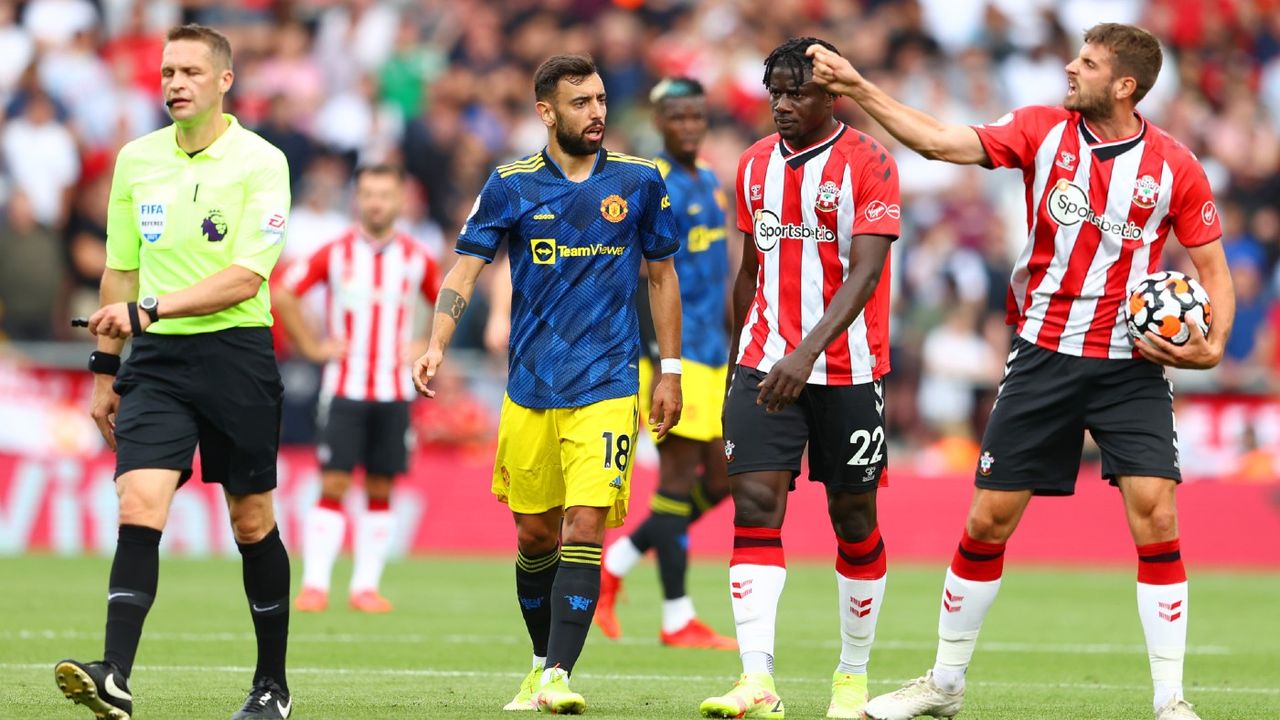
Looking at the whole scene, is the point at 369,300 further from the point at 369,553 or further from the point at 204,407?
the point at 204,407

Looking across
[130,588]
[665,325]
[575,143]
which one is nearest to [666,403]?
[665,325]

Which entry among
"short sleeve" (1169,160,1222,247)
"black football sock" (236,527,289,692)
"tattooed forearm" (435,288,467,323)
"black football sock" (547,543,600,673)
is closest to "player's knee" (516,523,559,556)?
"black football sock" (547,543,600,673)

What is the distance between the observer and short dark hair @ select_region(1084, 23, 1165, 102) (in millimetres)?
7734

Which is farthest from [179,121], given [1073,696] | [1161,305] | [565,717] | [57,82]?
[57,82]

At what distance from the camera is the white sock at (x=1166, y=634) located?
771cm

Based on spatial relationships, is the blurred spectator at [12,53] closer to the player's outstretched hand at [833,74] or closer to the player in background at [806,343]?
the player in background at [806,343]

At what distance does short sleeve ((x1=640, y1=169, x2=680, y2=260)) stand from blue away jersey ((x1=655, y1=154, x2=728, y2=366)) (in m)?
3.05

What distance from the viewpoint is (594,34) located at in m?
23.8

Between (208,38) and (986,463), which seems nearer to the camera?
(208,38)

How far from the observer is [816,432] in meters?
8.29

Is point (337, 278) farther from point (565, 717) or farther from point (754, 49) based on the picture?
point (754, 49)

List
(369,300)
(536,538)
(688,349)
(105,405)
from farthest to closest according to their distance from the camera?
(369,300) < (688,349) < (536,538) < (105,405)

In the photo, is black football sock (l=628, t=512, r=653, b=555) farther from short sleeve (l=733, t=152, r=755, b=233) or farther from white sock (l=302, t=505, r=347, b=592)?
short sleeve (l=733, t=152, r=755, b=233)

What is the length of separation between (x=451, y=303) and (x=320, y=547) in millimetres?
5628
